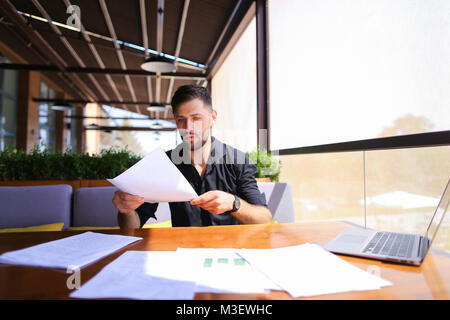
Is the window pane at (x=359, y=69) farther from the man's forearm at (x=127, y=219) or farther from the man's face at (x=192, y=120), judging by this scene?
the man's forearm at (x=127, y=219)

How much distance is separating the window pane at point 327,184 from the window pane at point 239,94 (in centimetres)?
100

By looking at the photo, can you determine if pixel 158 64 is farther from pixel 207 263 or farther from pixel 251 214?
pixel 207 263

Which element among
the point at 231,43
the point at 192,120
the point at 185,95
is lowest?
the point at 192,120

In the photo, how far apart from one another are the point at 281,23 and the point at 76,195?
3.24 m

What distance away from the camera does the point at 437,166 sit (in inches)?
Answer: 61.6

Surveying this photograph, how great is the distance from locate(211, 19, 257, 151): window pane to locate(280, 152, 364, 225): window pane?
998 mm

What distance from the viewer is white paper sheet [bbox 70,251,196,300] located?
1.60 feet

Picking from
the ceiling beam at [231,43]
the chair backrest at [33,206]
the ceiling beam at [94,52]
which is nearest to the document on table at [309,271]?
the chair backrest at [33,206]

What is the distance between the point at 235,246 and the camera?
2.69 ft

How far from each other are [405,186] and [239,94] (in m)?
4.29

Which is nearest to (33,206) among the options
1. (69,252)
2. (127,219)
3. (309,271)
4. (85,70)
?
(127,219)

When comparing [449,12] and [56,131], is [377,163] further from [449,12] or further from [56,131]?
[56,131]

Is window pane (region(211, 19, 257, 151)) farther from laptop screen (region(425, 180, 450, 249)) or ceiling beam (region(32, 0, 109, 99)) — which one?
ceiling beam (region(32, 0, 109, 99))

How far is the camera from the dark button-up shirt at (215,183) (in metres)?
1.43
